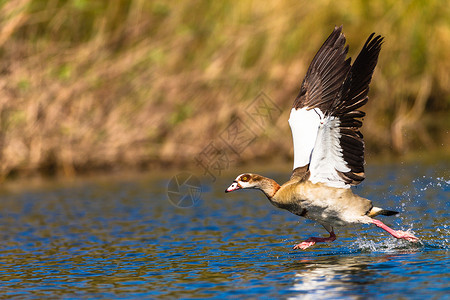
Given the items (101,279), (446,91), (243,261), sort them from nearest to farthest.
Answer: (101,279) → (243,261) → (446,91)

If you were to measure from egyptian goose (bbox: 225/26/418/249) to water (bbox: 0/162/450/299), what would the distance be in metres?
0.57

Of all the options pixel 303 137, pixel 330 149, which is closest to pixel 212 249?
pixel 303 137

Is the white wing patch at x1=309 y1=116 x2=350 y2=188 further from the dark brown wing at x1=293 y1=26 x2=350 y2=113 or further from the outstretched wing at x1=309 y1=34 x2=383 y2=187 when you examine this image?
the dark brown wing at x1=293 y1=26 x2=350 y2=113

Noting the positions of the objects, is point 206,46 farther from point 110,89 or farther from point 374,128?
point 374,128

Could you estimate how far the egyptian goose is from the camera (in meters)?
10.4

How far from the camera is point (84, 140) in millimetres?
24281

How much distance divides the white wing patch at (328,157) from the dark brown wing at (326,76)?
123cm

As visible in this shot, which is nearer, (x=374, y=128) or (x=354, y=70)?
(x=354, y=70)

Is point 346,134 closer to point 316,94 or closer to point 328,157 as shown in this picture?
point 328,157

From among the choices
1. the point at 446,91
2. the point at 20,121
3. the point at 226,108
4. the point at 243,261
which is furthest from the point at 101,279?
the point at 446,91

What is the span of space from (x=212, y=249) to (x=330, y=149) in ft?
8.01

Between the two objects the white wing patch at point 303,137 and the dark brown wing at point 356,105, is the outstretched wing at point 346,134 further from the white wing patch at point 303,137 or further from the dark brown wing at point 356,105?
the white wing patch at point 303,137

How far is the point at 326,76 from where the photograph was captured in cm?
1200

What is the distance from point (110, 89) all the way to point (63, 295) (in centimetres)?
1597
